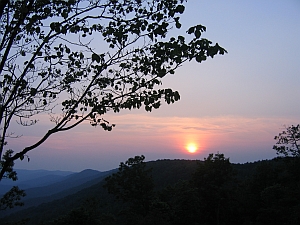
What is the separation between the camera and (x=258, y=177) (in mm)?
36094

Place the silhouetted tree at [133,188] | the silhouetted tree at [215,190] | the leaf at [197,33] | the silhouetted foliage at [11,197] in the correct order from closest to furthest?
the leaf at [197,33] → the silhouetted foliage at [11,197] → the silhouetted tree at [133,188] → the silhouetted tree at [215,190]

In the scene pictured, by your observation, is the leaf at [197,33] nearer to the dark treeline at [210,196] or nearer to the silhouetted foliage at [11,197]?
the silhouetted foliage at [11,197]

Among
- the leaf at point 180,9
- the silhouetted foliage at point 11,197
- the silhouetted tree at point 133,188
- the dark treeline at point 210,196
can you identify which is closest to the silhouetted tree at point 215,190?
the dark treeline at point 210,196

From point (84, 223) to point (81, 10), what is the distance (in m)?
22.2

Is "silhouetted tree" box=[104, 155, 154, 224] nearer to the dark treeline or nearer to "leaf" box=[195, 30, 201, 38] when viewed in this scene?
the dark treeline

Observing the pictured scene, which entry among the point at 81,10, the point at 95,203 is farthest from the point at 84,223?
the point at 81,10

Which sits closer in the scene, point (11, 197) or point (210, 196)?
point (11, 197)

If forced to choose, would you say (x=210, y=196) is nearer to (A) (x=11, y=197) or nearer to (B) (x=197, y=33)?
(A) (x=11, y=197)

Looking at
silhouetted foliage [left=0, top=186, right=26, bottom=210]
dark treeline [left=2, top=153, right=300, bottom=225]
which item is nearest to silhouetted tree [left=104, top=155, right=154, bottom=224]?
dark treeline [left=2, top=153, right=300, bottom=225]

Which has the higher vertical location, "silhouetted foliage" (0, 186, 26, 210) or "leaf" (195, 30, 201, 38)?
"leaf" (195, 30, 201, 38)

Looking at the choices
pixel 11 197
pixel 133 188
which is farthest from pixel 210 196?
pixel 11 197

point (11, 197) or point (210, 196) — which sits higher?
point (11, 197)

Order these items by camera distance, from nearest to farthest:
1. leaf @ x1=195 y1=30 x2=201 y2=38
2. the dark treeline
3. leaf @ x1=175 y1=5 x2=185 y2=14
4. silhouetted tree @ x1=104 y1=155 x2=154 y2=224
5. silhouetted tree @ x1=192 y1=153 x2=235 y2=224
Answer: leaf @ x1=195 y1=30 x2=201 y2=38, leaf @ x1=175 y1=5 x2=185 y2=14, the dark treeline, silhouetted tree @ x1=104 y1=155 x2=154 y2=224, silhouetted tree @ x1=192 y1=153 x2=235 y2=224

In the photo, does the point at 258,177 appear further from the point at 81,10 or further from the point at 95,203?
the point at 81,10
